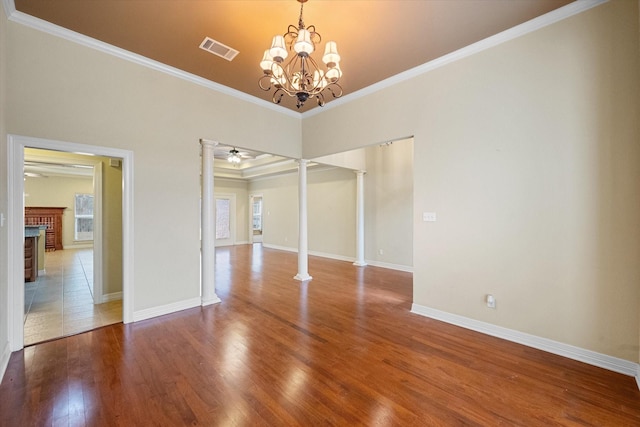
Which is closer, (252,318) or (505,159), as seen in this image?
(505,159)

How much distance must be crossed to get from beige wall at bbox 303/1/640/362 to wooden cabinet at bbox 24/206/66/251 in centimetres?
1246

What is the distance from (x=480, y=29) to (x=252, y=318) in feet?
14.0

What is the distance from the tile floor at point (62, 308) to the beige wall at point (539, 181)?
4.30 metres

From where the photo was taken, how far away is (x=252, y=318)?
3471 mm

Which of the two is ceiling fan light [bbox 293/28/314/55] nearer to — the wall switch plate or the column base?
the wall switch plate

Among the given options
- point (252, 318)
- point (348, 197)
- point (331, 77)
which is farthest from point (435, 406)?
point (348, 197)

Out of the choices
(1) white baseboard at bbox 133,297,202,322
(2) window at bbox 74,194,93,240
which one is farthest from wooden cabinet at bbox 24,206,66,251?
(1) white baseboard at bbox 133,297,202,322

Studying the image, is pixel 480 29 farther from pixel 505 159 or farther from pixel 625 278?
pixel 625 278

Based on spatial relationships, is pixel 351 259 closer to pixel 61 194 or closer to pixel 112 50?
pixel 112 50

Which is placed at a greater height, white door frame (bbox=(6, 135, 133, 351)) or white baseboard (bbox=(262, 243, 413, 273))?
white door frame (bbox=(6, 135, 133, 351))

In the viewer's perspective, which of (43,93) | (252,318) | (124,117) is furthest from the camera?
(252,318)

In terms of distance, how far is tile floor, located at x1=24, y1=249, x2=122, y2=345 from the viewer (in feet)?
10.1

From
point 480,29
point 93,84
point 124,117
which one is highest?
point 480,29

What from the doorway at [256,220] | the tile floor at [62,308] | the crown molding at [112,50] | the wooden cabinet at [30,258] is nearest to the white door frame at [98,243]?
the tile floor at [62,308]
